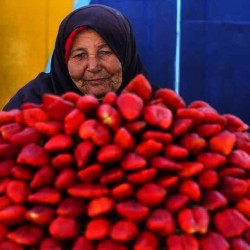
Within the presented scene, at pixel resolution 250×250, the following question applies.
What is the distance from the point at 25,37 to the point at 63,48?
47cm

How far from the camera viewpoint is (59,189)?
895 millimetres

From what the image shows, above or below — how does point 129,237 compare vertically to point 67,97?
below

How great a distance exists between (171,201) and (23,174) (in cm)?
24

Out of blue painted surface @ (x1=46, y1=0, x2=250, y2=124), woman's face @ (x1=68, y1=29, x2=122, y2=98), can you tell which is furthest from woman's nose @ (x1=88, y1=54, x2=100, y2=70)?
blue painted surface @ (x1=46, y1=0, x2=250, y2=124)

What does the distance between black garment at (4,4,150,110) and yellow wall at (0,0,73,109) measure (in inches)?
14.0

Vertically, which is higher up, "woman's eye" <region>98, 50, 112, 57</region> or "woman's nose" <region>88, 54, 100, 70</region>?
"woman's eye" <region>98, 50, 112, 57</region>

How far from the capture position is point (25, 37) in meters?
2.50

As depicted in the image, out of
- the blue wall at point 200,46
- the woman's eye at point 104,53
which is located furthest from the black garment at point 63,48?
the blue wall at point 200,46

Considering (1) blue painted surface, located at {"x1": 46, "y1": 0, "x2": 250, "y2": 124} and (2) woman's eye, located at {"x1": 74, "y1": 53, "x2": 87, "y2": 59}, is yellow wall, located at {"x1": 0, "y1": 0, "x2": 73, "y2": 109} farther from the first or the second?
(2) woman's eye, located at {"x1": 74, "y1": 53, "x2": 87, "y2": 59}

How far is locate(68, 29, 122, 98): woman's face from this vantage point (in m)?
2.00

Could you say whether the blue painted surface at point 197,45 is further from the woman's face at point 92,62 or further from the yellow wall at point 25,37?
the woman's face at point 92,62

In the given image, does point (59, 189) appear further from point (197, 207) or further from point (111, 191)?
point (197, 207)

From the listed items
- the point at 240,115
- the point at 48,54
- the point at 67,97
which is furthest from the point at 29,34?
the point at 67,97

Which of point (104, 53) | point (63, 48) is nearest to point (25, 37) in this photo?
point (63, 48)
